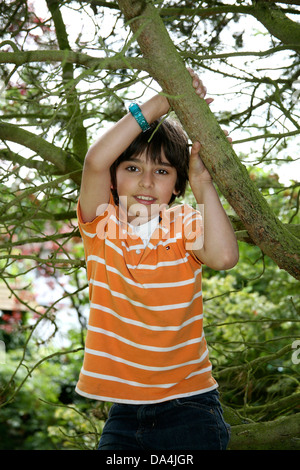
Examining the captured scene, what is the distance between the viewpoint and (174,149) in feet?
5.68

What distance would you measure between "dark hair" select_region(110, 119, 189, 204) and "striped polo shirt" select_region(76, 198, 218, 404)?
15 cm

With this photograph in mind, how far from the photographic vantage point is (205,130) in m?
1.26

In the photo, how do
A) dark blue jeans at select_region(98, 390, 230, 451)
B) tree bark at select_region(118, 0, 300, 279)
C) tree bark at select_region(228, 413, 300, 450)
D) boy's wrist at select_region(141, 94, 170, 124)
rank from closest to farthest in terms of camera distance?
tree bark at select_region(118, 0, 300, 279) < boy's wrist at select_region(141, 94, 170, 124) < dark blue jeans at select_region(98, 390, 230, 451) < tree bark at select_region(228, 413, 300, 450)

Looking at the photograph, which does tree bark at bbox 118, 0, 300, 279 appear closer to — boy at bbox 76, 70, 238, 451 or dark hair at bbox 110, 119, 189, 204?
boy at bbox 76, 70, 238, 451

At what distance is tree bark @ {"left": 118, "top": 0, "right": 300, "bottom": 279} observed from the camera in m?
1.22

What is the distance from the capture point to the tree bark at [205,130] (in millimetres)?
1225

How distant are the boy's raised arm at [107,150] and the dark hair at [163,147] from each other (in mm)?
137

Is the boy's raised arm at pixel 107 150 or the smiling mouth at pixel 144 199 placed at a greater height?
the boy's raised arm at pixel 107 150

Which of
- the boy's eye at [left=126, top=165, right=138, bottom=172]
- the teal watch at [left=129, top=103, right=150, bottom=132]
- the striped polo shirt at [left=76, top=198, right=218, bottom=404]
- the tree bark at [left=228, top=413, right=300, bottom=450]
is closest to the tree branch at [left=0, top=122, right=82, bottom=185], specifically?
the boy's eye at [left=126, top=165, right=138, bottom=172]

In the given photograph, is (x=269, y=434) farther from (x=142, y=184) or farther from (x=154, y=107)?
(x=154, y=107)

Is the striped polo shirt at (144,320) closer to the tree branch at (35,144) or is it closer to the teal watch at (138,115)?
the teal watch at (138,115)

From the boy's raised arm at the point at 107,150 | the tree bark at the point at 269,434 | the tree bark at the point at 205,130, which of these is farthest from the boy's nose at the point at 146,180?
the tree bark at the point at 269,434

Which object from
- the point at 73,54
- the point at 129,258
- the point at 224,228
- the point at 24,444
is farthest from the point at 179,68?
the point at 24,444

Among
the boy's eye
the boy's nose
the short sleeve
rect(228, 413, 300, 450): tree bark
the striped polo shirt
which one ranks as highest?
the boy's eye
